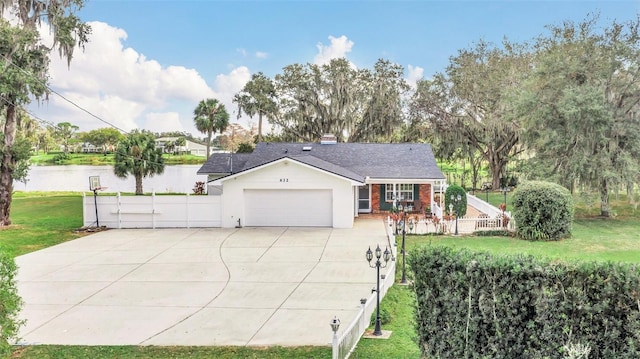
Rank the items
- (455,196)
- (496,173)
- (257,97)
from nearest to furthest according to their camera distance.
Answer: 1. (455,196)
2. (496,173)
3. (257,97)

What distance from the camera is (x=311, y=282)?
9.61m

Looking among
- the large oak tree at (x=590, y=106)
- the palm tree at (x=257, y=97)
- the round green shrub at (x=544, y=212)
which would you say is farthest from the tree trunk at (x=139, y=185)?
the large oak tree at (x=590, y=106)

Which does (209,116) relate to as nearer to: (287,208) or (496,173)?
(287,208)

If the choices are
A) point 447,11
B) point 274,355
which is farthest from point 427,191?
point 274,355

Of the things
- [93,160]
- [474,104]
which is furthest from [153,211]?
[93,160]

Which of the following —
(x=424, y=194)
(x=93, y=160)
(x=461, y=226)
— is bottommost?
(x=461, y=226)

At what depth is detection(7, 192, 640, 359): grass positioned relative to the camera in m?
5.82

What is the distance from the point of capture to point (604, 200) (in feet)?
62.1

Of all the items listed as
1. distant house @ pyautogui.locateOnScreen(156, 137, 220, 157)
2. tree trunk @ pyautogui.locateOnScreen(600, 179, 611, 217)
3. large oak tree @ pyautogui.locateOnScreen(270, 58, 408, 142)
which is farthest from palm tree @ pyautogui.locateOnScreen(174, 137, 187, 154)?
tree trunk @ pyautogui.locateOnScreen(600, 179, 611, 217)

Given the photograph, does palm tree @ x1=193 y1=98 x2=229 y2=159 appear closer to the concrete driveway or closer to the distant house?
the concrete driveway

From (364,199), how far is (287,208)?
5.09 metres

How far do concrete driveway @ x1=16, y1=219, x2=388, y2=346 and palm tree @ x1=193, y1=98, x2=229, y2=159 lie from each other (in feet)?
62.2

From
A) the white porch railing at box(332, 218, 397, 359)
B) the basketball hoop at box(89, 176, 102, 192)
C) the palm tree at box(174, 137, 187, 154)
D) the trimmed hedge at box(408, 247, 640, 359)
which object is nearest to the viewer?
the trimmed hedge at box(408, 247, 640, 359)

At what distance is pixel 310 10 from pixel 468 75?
536 inches
